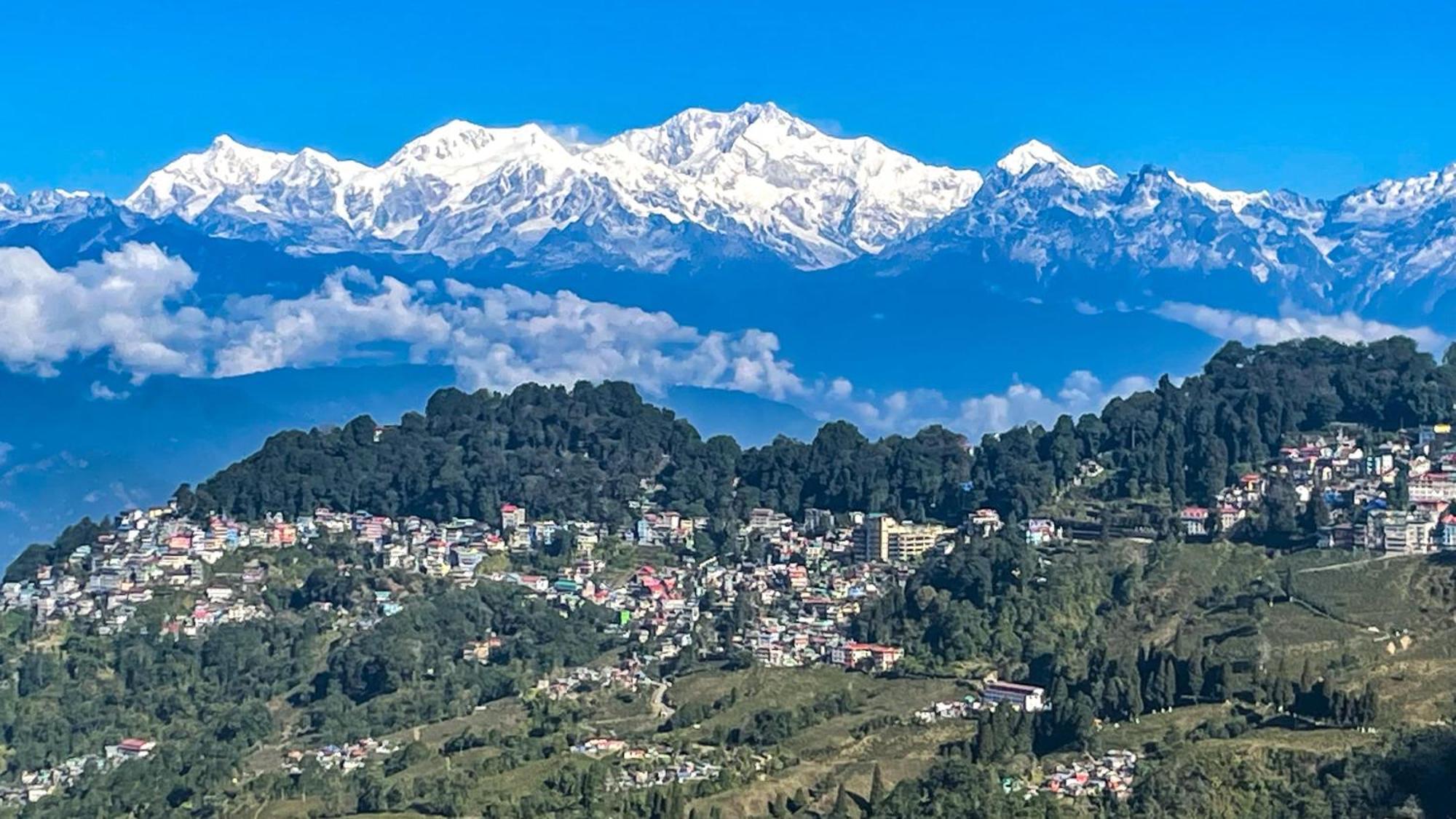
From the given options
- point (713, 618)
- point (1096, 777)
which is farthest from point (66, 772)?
point (1096, 777)

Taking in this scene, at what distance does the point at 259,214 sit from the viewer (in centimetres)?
17938

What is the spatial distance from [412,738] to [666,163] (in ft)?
476

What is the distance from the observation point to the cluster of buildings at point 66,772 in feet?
175

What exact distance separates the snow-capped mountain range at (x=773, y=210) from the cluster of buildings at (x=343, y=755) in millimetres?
104083

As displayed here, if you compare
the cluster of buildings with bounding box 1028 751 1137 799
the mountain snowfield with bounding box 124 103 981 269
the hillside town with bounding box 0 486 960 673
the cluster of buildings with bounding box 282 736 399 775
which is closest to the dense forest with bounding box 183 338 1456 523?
the hillside town with bounding box 0 486 960 673

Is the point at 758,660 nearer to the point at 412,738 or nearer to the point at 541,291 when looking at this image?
the point at 412,738

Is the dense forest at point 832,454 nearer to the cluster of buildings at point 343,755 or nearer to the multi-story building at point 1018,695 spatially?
the multi-story building at point 1018,695

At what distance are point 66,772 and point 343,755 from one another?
257 inches

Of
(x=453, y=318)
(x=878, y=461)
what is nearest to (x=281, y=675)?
(x=878, y=461)

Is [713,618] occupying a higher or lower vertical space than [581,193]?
lower

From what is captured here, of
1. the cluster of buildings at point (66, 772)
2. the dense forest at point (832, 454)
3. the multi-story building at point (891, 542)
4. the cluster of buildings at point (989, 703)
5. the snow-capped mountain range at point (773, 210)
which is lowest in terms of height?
the cluster of buildings at point (66, 772)

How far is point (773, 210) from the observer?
604 feet

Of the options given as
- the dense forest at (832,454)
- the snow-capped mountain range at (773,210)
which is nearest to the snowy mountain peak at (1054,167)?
the snow-capped mountain range at (773,210)

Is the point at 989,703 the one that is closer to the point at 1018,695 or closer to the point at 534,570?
the point at 1018,695
